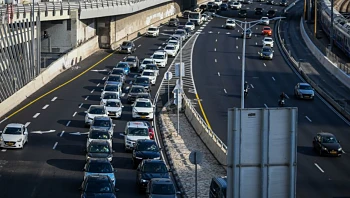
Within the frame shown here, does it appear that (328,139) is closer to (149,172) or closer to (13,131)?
(149,172)

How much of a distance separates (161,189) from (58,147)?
13.2 meters

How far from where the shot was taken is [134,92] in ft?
199

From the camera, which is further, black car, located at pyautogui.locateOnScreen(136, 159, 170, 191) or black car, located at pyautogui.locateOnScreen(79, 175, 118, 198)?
black car, located at pyautogui.locateOnScreen(136, 159, 170, 191)

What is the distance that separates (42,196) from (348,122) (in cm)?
2770

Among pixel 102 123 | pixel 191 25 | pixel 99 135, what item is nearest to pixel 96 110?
pixel 102 123

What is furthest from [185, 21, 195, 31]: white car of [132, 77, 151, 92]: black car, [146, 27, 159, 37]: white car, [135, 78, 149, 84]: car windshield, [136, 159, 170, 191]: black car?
[136, 159, 170, 191]: black car

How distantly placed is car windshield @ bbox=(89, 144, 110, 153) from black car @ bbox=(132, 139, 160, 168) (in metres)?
1.35

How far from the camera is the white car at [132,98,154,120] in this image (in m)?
53.4

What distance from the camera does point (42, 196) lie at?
112ft

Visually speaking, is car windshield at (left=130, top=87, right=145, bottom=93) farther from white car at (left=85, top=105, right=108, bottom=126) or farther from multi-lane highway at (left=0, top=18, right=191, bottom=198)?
white car at (left=85, top=105, right=108, bottom=126)

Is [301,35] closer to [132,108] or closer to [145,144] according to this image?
[132,108]

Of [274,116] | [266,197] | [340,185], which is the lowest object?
[340,185]

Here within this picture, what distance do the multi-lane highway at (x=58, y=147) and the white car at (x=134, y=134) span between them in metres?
0.57

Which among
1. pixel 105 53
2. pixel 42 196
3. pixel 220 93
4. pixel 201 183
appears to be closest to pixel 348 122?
pixel 220 93
